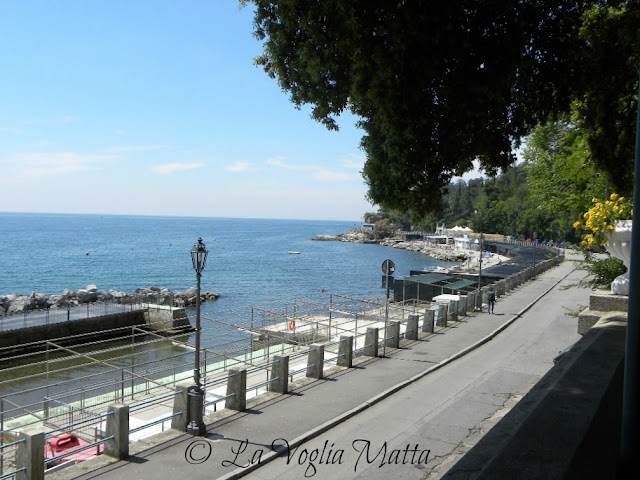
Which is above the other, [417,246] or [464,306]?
[464,306]

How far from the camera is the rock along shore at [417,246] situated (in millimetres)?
115938

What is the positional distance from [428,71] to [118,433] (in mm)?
7888

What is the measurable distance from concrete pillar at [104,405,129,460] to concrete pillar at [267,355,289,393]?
433cm

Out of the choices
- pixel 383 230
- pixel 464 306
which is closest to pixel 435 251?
pixel 383 230

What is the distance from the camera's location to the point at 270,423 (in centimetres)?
1074

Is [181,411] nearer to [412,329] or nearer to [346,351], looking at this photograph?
[346,351]

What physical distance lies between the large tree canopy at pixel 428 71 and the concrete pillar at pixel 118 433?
5777 mm

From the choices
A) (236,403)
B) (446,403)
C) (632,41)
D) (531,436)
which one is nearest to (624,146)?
(632,41)

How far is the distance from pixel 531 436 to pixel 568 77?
7.29 metres

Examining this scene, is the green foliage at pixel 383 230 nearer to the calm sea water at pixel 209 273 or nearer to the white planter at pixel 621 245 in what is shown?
the calm sea water at pixel 209 273

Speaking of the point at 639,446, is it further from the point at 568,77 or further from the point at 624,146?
the point at 624,146

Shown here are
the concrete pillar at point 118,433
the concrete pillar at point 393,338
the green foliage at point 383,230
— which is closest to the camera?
the concrete pillar at point 118,433

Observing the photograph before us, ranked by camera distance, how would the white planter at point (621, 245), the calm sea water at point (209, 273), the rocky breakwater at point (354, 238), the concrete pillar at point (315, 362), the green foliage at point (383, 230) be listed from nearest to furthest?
the white planter at point (621, 245)
the concrete pillar at point (315, 362)
the calm sea water at point (209, 273)
the rocky breakwater at point (354, 238)
the green foliage at point (383, 230)

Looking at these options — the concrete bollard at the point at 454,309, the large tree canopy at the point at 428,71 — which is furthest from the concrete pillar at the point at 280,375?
the concrete bollard at the point at 454,309
